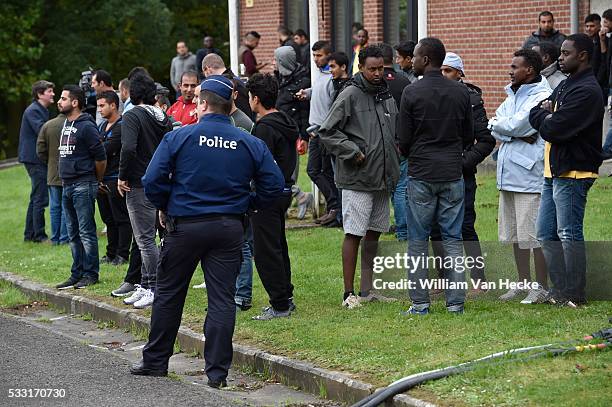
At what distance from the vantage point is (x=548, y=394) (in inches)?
273

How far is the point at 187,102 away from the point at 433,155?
3758 mm

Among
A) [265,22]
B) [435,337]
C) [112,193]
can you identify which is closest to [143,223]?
[112,193]

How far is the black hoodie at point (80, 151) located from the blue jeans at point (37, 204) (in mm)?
4495

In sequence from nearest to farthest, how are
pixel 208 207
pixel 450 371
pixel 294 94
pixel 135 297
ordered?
pixel 450 371 < pixel 208 207 < pixel 135 297 < pixel 294 94

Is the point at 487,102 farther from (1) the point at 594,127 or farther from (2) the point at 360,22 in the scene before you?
(1) the point at 594,127

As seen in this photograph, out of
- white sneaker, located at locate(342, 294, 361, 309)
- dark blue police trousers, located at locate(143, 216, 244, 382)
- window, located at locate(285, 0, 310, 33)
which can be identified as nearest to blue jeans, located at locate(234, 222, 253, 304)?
white sneaker, located at locate(342, 294, 361, 309)

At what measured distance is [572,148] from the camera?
9031mm

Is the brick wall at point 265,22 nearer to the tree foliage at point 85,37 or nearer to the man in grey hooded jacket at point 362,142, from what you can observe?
the tree foliage at point 85,37

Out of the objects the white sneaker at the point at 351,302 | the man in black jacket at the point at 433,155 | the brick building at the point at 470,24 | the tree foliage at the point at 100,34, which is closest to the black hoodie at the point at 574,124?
the man in black jacket at the point at 433,155

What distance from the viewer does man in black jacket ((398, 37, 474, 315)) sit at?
30.0 ft

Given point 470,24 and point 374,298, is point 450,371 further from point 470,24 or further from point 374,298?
point 470,24

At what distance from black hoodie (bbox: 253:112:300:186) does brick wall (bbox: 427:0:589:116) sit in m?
8.23

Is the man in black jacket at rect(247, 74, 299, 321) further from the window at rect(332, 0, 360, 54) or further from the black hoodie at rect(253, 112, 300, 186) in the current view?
the window at rect(332, 0, 360, 54)

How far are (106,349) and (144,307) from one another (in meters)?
1.04
